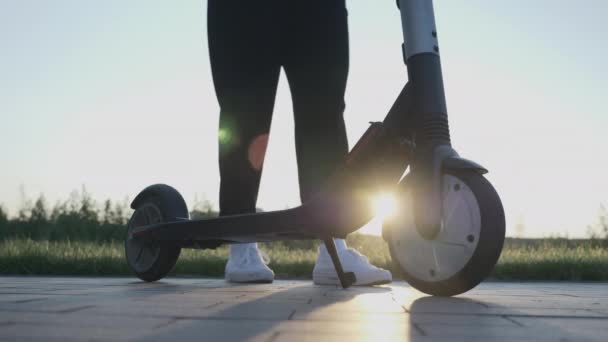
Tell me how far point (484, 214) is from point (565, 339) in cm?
61

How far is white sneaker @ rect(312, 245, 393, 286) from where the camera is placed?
7.63 feet

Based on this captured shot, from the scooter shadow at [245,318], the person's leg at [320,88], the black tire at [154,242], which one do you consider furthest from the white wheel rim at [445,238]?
the black tire at [154,242]

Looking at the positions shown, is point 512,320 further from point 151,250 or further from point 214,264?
point 214,264

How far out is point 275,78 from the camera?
262cm

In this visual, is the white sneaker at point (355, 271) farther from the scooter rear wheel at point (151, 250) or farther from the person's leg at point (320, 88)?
the scooter rear wheel at point (151, 250)

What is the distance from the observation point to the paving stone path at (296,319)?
995 millimetres

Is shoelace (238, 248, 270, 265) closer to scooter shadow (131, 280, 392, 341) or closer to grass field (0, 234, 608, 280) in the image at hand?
scooter shadow (131, 280, 392, 341)

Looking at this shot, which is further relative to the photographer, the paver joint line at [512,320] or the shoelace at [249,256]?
the shoelace at [249,256]

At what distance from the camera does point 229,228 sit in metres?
2.43

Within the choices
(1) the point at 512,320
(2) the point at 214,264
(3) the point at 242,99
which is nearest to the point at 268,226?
(3) the point at 242,99

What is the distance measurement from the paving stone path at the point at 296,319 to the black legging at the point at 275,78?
93 cm

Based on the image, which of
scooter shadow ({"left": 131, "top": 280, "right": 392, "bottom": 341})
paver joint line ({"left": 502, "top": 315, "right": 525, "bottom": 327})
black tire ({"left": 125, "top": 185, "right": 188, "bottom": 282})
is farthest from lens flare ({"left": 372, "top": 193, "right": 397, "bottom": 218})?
black tire ({"left": 125, "top": 185, "right": 188, "bottom": 282})

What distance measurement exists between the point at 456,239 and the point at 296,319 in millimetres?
655

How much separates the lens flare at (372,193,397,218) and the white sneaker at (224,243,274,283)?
76 centimetres
